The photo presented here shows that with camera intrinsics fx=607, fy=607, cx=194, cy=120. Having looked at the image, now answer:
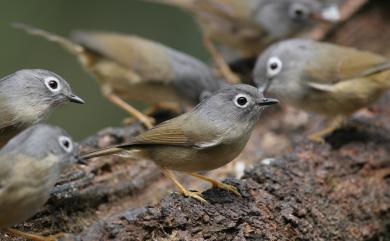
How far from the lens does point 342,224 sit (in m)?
4.29

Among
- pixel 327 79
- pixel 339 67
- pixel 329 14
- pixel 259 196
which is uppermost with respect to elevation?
pixel 329 14

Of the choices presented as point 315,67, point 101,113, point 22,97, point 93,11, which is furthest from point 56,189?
point 93,11

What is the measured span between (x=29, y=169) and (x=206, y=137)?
1196mm

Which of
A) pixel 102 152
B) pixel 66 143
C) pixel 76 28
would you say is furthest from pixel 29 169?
pixel 76 28

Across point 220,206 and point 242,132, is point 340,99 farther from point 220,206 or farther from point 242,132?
point 220,206

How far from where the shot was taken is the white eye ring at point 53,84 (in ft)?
13.0

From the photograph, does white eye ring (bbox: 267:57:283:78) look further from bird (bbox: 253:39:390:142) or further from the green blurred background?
the green blurred background

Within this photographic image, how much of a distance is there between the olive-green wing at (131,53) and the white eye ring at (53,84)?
204 cm

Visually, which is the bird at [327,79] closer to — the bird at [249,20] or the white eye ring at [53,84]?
the bird at [249,20]

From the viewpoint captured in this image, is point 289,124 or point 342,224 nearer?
point 342,224

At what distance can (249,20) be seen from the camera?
7355 mm

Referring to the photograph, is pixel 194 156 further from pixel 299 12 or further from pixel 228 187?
A: pixel 299 12

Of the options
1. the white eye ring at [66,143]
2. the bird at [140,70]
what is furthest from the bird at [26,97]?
the bird at [140,70]

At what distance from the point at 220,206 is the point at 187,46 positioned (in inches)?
239
